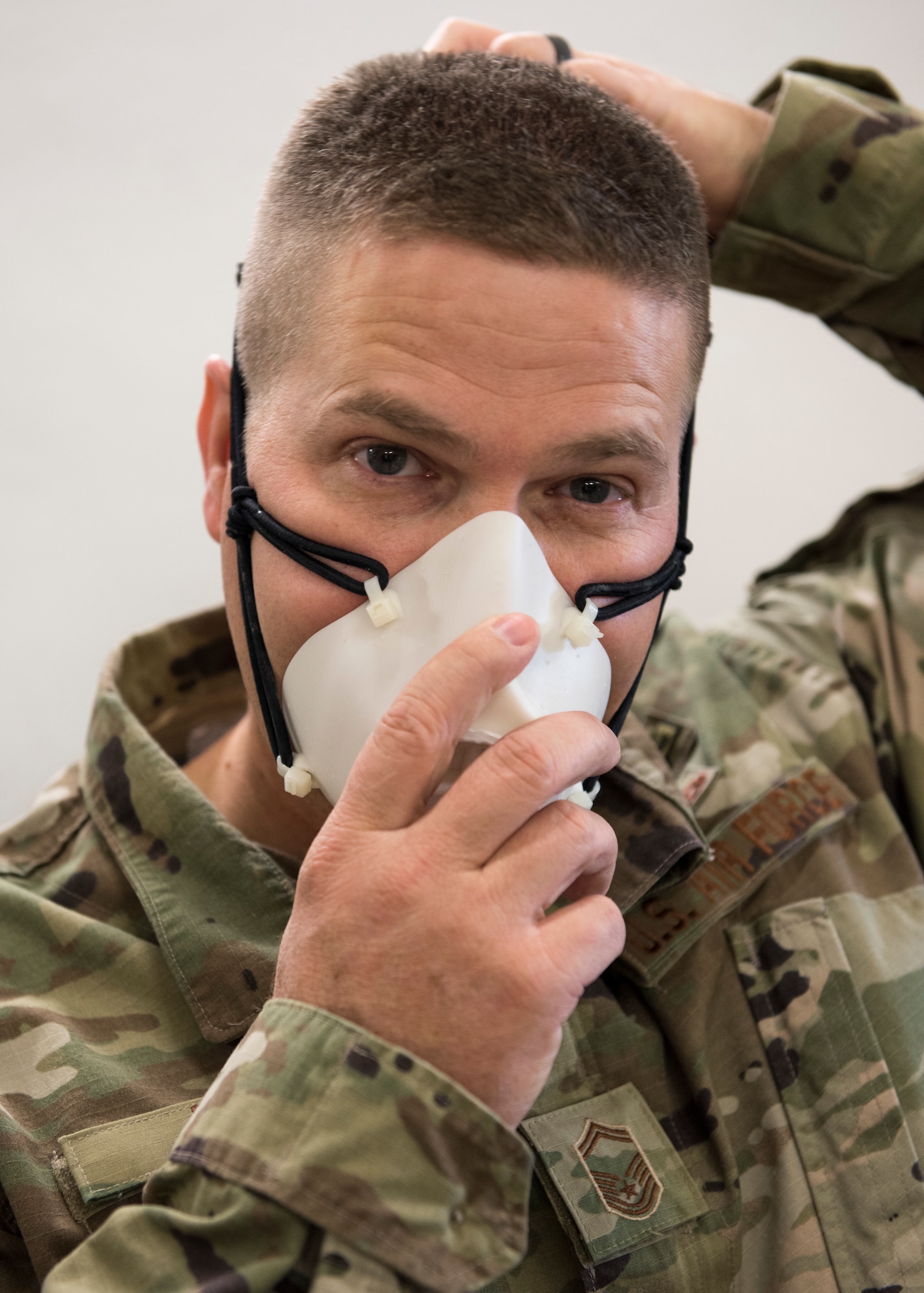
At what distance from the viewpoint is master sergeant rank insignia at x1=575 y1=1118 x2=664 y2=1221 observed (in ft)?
3.85

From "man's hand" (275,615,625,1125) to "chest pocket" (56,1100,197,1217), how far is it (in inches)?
12.2

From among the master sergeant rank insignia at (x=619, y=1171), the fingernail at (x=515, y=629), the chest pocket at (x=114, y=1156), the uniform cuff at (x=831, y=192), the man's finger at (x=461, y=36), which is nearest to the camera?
the fingernail at (x=515, y=629)

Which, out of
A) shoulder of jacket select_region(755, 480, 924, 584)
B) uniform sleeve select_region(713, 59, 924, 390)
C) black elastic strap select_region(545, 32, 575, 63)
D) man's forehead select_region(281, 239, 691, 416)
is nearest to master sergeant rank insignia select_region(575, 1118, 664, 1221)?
man's forehead select_region(281, 239, 691, 416)

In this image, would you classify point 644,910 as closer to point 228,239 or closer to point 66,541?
point 66,541

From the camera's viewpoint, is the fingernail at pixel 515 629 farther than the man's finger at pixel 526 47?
No

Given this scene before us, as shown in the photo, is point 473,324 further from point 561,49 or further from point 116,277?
point 116,277

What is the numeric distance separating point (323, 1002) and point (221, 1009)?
0.34m

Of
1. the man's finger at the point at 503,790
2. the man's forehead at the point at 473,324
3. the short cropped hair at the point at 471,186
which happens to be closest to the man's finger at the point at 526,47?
the short cropped hair at the point at 471,186

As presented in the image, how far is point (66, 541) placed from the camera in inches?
73.7

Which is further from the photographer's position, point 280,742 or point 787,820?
point 787,820

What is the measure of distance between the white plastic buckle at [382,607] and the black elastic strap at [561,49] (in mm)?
888

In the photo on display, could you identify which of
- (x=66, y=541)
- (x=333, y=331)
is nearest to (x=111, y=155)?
(x=66, y=541)

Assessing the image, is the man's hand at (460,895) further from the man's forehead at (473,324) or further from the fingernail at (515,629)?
the man's forehead at (473,324)

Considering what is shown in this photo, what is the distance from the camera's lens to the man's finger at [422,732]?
0.92 m
